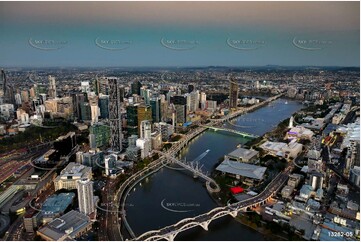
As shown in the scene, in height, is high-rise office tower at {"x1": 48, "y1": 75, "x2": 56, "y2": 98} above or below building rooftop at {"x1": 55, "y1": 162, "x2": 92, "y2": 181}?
above

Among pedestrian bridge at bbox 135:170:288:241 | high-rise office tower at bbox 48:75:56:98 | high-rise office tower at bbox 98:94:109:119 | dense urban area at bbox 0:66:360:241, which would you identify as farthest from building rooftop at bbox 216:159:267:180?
high-rise office tower at bbox 48:75:56:98

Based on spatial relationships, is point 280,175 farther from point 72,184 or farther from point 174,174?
point 72,184

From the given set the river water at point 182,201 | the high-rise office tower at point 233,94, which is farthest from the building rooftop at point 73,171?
the high-rise office tower at point 233,94

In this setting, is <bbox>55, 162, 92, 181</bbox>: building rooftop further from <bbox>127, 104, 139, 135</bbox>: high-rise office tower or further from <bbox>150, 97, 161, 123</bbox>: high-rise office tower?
<bbox>150, 97, 161, 123</bbox>: high-rise office tower

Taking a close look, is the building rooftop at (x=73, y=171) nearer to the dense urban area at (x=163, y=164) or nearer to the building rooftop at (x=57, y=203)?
the dense urban area at (x=163, y=164)

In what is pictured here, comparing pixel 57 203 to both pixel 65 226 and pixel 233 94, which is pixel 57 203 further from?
pixel 233 94
